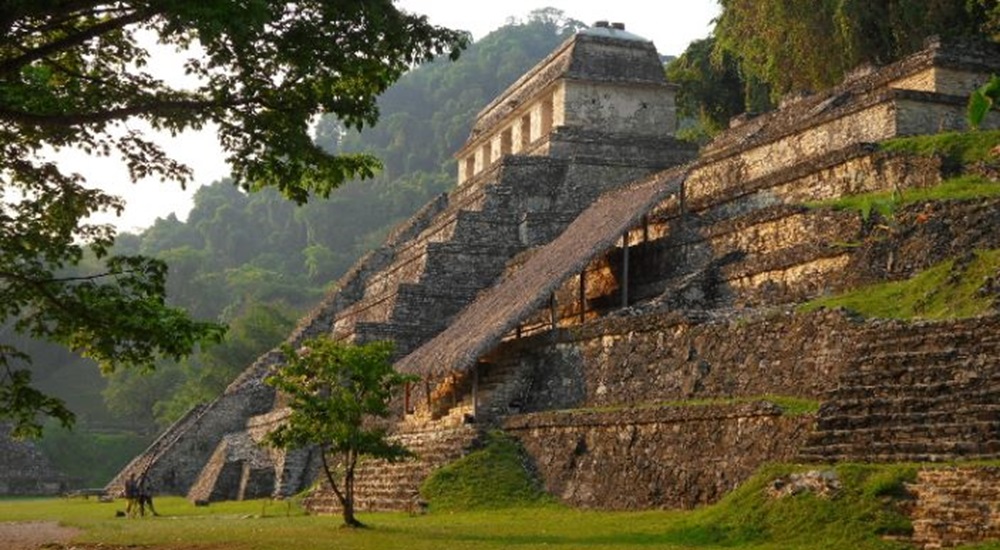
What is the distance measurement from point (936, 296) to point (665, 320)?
11.1 feet

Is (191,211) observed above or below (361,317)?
above

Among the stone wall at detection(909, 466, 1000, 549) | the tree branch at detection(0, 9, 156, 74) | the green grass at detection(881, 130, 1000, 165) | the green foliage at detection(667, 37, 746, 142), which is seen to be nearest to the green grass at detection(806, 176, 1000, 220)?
the green grass at detection(881, 130, 1000, 165)

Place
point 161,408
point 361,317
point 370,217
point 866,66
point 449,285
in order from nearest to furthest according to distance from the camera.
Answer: point 866,66
point 449,285
point 361,317
point 161,408
point 370,217

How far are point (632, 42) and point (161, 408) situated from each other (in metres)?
19.6

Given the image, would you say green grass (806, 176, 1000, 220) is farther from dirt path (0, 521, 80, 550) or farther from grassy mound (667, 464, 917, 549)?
dirt path (0, 521, 80, 550)

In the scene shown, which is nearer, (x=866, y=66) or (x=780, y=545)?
(x=780, y=545)

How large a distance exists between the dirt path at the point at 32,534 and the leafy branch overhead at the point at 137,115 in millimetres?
3533

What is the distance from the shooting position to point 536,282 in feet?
56.8

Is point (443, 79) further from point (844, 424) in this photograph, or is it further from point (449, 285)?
point (844, 424)

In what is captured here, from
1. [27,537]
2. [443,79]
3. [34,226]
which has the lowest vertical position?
[27,537]

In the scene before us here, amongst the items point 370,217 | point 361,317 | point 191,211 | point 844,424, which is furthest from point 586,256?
point 191,211

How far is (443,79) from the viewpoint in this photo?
83.1 metres

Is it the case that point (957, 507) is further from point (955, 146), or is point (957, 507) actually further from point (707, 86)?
point (707, 86)

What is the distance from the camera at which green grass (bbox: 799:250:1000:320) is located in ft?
37.6
